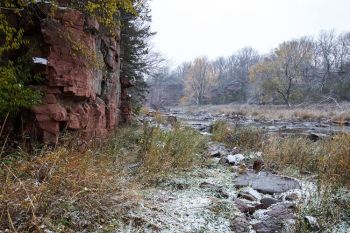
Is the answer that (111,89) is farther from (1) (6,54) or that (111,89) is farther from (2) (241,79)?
(2) (241,79)

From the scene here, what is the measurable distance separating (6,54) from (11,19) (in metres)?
0.68

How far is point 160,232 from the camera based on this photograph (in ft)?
10.1

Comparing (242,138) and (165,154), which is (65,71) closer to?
(165,154)

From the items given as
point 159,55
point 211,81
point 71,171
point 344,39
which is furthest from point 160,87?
point 71,171

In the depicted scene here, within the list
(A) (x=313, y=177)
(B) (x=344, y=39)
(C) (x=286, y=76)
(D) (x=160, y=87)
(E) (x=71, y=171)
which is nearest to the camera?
(E) (x=71, y=171)

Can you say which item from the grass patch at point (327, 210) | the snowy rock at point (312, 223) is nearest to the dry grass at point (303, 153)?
the grass patch at point (327, 210)

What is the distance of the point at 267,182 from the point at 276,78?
114ft

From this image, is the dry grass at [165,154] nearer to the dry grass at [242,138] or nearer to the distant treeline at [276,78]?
the dry grass at [242,138]

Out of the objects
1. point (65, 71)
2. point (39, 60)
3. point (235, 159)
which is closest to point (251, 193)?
point (235, 159)

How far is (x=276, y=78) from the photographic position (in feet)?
123

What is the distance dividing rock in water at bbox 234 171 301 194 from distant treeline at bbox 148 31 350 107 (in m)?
16.4

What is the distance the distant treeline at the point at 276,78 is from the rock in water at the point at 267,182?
1642 centimetres

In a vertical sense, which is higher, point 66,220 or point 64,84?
point 64,84

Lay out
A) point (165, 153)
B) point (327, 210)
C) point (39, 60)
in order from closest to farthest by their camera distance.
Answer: point (327, 210)
point (39, 60)
point (165, 153)
